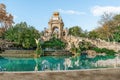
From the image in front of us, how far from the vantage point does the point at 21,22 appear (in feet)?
151

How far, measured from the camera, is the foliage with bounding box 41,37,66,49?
46.3 metres

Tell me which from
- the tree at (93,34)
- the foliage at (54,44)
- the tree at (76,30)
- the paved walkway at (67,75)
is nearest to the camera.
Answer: the paved walkway at (67,75)

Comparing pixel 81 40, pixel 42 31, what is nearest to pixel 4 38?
pixel 42 31

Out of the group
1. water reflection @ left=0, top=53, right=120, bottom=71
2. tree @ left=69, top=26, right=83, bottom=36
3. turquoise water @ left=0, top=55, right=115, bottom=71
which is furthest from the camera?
tree @ left=69, top=26, right=83, bottom=36

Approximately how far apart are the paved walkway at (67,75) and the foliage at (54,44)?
40133 millimetres

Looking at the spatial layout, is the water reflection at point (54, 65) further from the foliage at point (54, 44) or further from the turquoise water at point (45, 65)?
the foliage at point (54, 44)

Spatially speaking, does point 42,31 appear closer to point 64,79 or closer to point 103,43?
point 103,43

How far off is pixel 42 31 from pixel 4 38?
338 inches

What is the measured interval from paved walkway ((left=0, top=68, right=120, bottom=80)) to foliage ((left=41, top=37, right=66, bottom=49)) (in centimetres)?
4013

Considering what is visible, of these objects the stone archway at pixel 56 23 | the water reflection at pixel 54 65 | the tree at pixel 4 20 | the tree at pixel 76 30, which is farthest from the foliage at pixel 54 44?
the water reflection at pixel 54 65

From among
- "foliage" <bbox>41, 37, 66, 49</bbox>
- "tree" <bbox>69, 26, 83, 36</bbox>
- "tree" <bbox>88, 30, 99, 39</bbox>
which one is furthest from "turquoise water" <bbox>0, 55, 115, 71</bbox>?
"tree" <bbox>69, 26, 83, 36</bbox>

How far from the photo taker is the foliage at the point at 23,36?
41138mm

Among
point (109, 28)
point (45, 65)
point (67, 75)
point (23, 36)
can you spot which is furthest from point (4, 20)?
point (67, 75)

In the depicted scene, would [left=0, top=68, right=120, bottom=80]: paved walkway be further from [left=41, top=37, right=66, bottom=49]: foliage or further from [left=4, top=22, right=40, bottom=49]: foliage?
[left=41, top=37, right=66, bottom=49]: foliage
